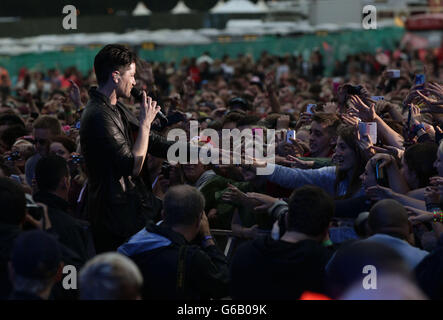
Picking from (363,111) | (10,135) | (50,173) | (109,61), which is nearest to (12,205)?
(50,173)

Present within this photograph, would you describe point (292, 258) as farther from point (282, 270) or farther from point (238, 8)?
point (238, 8)

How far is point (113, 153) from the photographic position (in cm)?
534

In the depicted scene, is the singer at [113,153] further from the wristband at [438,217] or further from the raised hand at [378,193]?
the wristband at [438,217]

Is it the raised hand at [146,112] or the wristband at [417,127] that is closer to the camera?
the raised hand at [146,112]

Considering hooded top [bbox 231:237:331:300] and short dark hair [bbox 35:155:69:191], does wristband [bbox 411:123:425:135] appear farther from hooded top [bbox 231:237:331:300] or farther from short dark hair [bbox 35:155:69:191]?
short dark hair [bbox 35:155:69:191]

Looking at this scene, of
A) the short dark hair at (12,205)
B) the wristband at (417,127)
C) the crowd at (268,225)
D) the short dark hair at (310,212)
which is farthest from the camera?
the wristband at (417,127)

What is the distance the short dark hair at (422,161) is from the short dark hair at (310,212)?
53.2 inches

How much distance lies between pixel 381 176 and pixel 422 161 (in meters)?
0.36

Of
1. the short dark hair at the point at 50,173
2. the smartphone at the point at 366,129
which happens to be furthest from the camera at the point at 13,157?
the smartphone at the point at 366,129

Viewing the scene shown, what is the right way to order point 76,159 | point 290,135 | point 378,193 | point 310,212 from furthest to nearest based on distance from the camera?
point 290,135 → point 76,159 → point 378,193 → point 310,212

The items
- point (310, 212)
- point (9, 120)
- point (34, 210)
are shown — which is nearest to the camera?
point (310, 212)

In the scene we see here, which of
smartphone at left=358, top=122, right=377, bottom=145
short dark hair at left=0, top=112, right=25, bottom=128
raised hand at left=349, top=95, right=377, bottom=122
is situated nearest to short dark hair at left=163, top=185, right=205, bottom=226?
smartphone at left=358, top=122, right=377, bottom=145

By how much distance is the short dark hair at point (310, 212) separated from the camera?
4703mm

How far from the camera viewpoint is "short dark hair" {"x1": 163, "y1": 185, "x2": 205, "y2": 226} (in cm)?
520
